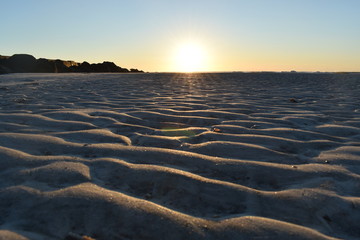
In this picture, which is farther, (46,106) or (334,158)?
(46,106)

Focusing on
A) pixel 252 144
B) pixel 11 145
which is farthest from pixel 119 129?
pixel 252 144

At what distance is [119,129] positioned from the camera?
2.46 metres

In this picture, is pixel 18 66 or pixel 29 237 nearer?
pixel 29 237

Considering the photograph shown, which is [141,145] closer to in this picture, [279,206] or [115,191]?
[115,191]

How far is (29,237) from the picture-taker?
98 centimetres

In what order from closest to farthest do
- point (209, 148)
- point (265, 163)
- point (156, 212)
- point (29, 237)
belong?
point (29, 237)
point (156, 212)
point (265, 163)
point (209, 148)

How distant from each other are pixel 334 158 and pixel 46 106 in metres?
3.16

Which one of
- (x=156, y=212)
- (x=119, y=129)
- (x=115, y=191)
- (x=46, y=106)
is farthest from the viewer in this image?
(x=46, y=106)

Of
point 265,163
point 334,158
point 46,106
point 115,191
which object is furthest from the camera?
point 46,106

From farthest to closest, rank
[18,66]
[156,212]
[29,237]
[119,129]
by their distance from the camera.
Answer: [18,66] < [119,129] < [156,212] < [29,237]

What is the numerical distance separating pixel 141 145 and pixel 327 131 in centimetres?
158

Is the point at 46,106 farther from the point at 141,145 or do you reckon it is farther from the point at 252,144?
the point at 252,144

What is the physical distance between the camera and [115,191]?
4.28 feet

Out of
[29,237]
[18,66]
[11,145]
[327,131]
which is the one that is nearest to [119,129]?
[11,145]
